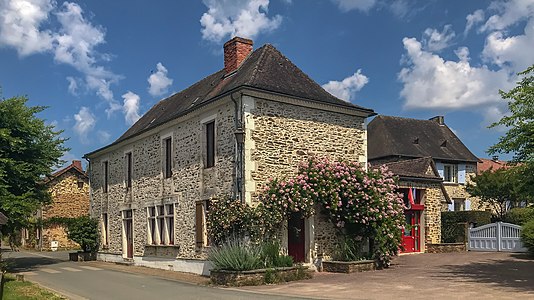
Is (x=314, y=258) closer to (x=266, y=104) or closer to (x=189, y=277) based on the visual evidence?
(x=189, y=277)

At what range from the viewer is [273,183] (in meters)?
15.7

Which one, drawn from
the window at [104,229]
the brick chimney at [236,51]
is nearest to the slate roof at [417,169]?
the brick chimney at [236,51]

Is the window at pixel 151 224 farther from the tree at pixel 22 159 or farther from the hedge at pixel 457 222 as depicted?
the hedge at pixel 457 222

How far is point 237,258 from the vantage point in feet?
45.7

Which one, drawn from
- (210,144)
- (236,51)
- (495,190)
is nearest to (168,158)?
(210,144)

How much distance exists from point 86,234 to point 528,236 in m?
19.9

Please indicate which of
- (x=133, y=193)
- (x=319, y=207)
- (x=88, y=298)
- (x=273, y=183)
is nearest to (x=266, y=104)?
(x=273, y=183)

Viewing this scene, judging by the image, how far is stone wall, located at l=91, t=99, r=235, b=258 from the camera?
55.5 ft

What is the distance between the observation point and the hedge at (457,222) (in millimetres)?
23578

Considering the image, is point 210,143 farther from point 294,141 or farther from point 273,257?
point 273,257

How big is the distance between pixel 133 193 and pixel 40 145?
4.31m

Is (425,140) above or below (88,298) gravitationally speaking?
above

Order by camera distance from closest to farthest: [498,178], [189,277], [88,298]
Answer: [88,298] < [189,277] < [498,178]

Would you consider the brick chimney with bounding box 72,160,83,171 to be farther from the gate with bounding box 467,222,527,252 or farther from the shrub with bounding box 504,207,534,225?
the shrub with bounding box 504,207,534,225
